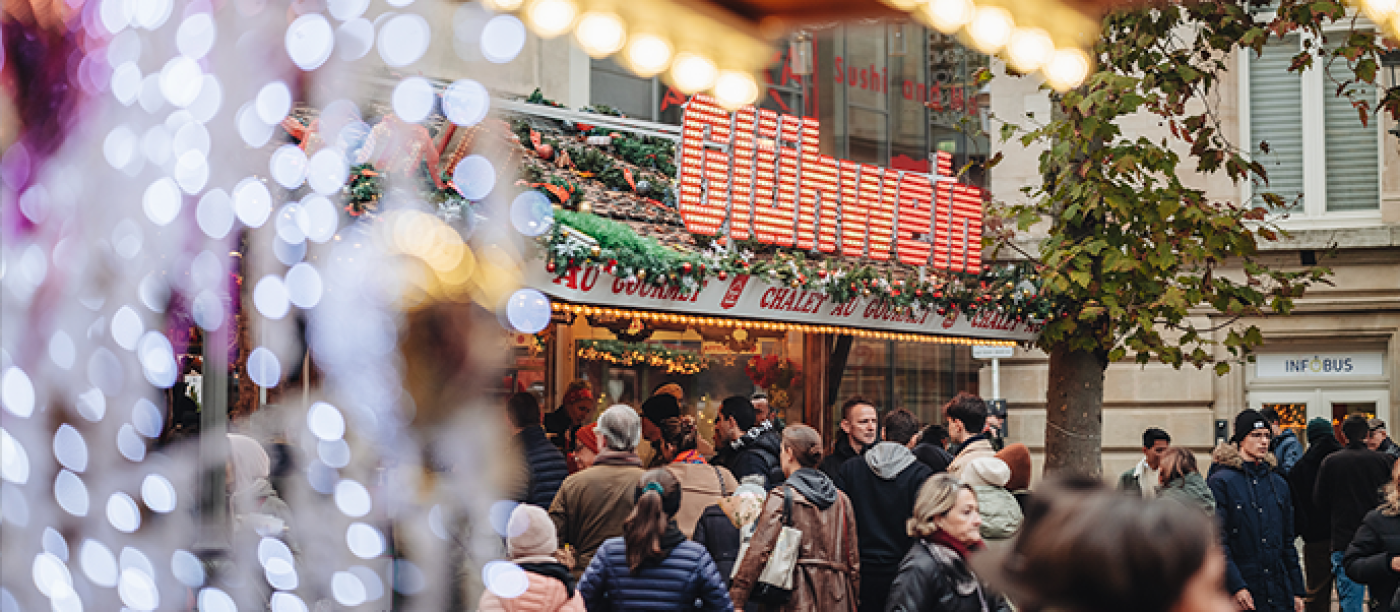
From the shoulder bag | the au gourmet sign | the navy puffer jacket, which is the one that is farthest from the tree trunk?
the navy puffer jacket

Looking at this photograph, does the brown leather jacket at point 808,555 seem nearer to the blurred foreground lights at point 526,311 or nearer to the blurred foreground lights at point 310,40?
the blurred foreground lights at point 526,311

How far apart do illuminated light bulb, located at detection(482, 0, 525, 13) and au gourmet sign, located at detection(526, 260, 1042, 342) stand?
4210 mm

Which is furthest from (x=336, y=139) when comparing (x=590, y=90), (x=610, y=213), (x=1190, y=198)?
(x=590, y=90)

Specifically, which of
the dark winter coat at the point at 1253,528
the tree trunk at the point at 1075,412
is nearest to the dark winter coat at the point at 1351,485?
the dark winter coat at the point at 1253,528

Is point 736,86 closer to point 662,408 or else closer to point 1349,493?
point 662,408

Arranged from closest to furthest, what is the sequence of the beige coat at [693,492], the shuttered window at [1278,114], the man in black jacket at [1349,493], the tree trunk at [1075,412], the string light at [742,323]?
the beige coat at [693,492]
the string light at [742,323]
the man in black jacket at [1349,493]
the tree trunk at [1075,412]
the shuttered window at [1278,114]

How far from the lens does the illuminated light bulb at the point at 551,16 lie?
74.1 inches

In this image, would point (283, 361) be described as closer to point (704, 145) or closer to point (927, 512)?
point (927, 512)

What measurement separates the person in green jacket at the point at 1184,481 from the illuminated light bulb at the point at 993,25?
235 inches

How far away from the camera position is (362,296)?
1793 mm

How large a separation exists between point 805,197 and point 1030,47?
7.91m

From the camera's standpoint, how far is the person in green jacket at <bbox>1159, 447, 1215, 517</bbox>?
7.32 meters

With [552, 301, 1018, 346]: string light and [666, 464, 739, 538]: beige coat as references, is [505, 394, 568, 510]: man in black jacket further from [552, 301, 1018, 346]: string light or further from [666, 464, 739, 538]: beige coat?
[552, 301, 1018, 346]: string light

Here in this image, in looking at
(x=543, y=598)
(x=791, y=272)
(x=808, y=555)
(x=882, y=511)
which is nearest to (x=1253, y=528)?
(x=882, y=511)
